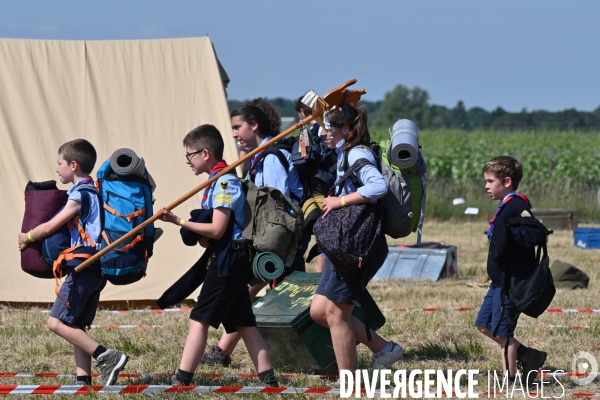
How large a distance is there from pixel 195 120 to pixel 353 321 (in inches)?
167

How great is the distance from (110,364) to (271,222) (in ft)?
4.07

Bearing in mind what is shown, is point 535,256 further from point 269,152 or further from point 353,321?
point 269,152

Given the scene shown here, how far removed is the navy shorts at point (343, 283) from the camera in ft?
16.6

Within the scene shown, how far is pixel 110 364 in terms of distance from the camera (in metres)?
5.19

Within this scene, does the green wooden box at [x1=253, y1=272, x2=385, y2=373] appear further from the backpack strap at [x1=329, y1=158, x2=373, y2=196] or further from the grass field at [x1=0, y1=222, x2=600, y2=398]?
the backpack strap at [x1=329, y1=158, x2=373, y2=196]

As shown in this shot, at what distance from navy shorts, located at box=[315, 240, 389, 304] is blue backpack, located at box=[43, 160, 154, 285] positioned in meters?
1.04

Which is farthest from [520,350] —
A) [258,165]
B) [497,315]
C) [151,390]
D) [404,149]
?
[151,390]

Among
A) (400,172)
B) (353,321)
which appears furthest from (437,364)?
(400,172)

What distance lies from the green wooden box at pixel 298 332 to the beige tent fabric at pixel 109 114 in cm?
316

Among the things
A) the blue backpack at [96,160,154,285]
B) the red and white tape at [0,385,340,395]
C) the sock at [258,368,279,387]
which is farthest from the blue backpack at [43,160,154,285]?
the sock at [258,368,279,387]

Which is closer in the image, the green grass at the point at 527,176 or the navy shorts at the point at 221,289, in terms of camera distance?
the navy shorts at the point at 221,289

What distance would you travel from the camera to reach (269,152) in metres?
6.07

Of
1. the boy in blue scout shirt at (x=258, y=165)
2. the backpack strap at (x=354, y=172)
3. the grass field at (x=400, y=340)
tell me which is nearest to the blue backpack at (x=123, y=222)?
the grass field at (x=400, y=340)

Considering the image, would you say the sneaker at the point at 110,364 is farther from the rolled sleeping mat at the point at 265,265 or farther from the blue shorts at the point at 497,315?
the blue shorts at the point at 497,315
